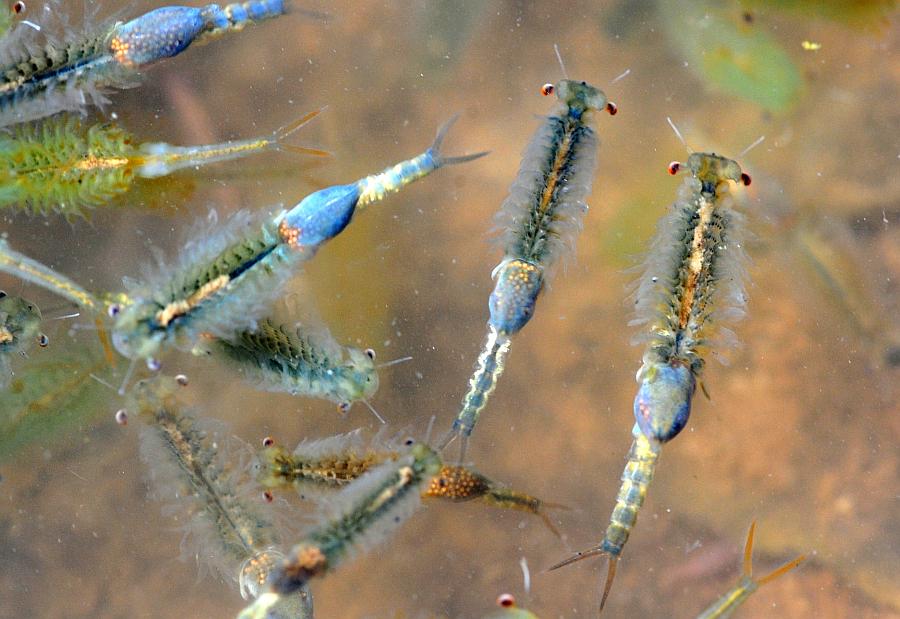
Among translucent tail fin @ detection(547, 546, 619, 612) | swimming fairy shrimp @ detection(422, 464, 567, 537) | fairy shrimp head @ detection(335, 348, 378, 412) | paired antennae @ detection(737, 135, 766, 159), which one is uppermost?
paired antennae @ detection(737, 135, 766, 159)

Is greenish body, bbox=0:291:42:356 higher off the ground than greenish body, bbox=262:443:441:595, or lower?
higher

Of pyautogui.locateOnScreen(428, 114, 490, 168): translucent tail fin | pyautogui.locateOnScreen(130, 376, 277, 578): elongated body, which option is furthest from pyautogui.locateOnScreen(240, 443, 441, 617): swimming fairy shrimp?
pyautogui.locateOnScreen(428, 114, 490, 168): translucent tail fin

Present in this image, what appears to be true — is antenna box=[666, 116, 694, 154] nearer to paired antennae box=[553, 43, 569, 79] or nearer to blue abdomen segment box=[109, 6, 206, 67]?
paired antennae box=[553, 43, 569, 79]

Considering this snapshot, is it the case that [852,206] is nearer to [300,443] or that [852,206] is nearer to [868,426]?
[868,426]

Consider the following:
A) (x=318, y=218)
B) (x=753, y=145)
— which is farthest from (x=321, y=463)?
(x=753, y=145)

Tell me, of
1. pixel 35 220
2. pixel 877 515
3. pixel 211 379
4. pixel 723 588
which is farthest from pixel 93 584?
pixel 877 515
